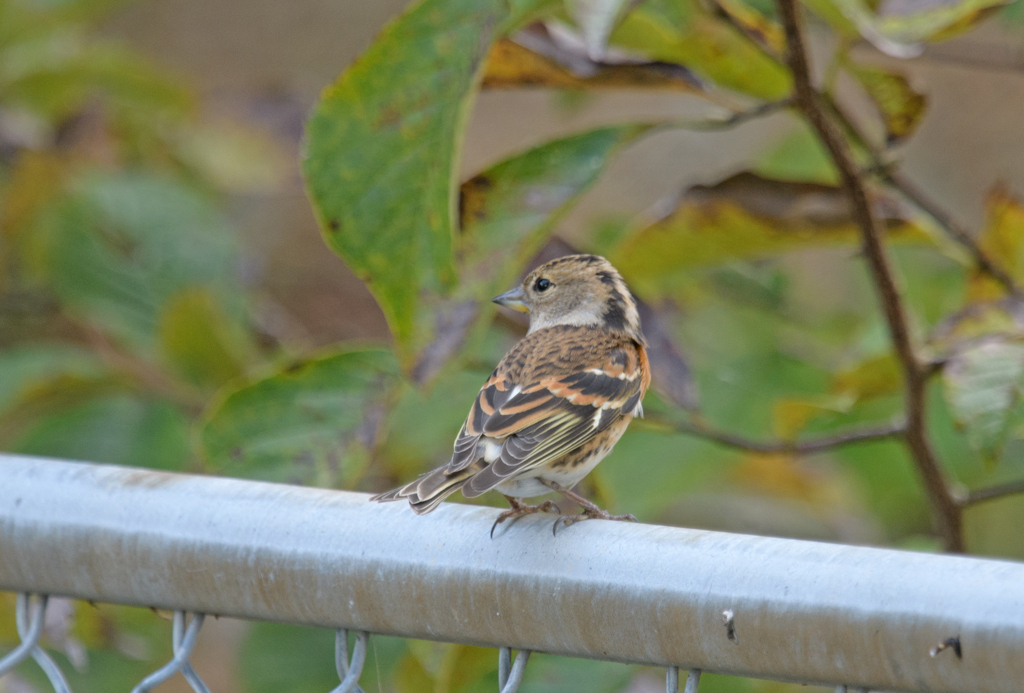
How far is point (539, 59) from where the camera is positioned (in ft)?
6.78

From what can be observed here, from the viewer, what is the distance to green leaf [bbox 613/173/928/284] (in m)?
2.19

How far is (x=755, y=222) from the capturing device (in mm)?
2182

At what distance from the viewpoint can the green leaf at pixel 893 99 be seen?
6.77 feet

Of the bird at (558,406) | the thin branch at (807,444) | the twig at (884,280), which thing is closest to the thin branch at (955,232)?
the twig at (884,280)

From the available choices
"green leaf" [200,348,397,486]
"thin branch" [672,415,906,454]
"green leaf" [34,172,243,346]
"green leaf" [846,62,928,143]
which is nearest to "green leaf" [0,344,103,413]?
"green leaf" [34,172,243,346]

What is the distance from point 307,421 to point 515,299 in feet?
2.29

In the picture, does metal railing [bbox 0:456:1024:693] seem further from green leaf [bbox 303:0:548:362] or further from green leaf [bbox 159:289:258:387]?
green leaf [bbox 159:289:258:387]

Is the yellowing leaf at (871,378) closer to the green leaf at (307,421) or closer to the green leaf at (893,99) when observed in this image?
the green leaf at (893,99)

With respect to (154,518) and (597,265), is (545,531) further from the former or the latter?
(597,265)

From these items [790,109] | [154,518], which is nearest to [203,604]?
[154,518]

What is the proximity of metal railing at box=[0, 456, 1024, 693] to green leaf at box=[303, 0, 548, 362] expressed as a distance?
16.7 inches

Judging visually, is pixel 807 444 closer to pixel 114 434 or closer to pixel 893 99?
pixel 893 99

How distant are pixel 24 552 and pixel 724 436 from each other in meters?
1.30

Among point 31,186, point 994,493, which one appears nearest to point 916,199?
point 994,493
